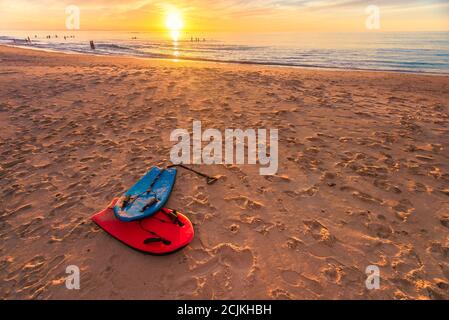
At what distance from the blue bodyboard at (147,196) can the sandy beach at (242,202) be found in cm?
22

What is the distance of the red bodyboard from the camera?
3621mm

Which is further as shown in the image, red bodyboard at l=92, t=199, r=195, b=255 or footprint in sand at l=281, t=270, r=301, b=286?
red bodyboard at l=92, t=199, r=195, b=255

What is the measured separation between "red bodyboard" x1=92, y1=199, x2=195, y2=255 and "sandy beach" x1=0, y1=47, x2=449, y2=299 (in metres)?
0.12

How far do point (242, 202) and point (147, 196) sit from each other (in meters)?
1.65

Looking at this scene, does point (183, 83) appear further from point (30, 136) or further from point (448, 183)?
point (448, 183)

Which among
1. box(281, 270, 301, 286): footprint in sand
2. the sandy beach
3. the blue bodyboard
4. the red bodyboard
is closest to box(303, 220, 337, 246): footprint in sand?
the sandy beach

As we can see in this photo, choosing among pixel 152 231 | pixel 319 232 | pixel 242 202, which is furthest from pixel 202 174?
pixel 319 232

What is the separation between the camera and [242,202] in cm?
459

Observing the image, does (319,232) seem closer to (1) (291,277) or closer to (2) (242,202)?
(1) (291,277)

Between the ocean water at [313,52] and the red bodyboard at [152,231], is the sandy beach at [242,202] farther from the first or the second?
the ocean water at [313,52]

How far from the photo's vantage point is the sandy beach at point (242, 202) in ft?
10.5

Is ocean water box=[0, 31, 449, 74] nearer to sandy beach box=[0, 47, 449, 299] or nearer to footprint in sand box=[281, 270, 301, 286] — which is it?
sandy beach box=[0, 47, 449, 299]

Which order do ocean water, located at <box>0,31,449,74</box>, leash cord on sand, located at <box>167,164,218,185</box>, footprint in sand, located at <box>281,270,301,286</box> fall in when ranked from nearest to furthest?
footprint in sand, located at <box>281,270,301,286</box>, leash cord on sand, located at <box>167,164,218,185</box>, ocean water, located at <box>0,31,449,74</box>
